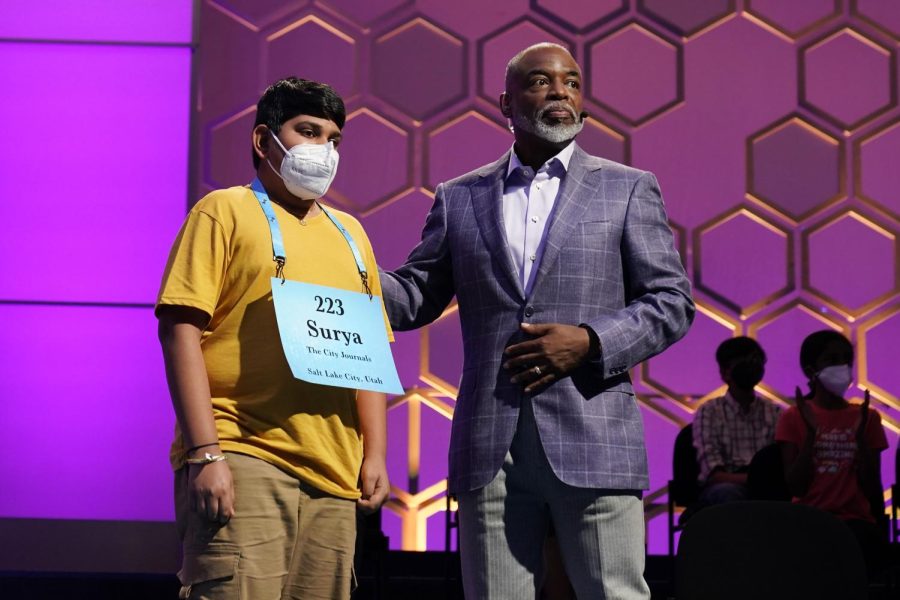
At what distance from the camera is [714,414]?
4434mm

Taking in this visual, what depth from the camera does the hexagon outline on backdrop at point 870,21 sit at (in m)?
5.42

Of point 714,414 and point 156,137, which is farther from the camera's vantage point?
point 156,137

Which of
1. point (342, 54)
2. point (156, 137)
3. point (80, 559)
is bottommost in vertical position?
point (80, 559)

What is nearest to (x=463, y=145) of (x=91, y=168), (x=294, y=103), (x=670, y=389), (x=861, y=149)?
(x=670, y=389)

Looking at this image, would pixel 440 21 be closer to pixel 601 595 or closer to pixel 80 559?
pixel 80 559

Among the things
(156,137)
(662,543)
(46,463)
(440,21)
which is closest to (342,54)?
(440,21)

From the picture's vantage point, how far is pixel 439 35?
17.6ft

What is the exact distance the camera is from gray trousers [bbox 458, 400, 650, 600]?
189cm

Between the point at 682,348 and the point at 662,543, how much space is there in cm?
88

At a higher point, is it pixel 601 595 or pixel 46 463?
pixel 46 463

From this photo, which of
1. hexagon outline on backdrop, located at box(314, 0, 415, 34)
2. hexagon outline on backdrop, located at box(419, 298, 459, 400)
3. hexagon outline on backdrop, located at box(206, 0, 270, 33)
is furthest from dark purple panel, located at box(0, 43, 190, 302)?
hexagon outline on backdrop, located at box(419, 298, 459, 400)

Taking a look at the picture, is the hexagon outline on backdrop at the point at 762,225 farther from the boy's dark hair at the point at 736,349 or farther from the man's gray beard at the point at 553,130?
the man's gray beard at the point at 553,130

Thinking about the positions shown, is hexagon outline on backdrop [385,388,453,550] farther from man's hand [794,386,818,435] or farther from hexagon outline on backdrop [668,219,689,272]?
man's hand [794,386,818,435]

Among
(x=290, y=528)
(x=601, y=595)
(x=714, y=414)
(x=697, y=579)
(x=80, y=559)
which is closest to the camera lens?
(x=290, y=528)
